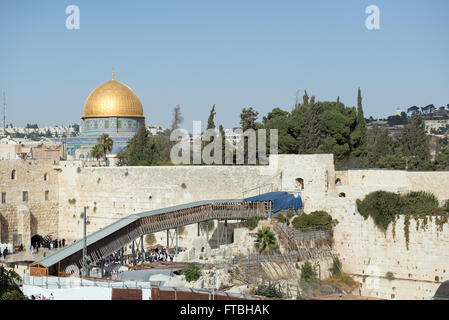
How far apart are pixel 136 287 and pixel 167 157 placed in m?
27.6

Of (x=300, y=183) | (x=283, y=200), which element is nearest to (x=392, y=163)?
(x=300, y=183)

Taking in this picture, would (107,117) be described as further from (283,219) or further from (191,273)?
(191,273)

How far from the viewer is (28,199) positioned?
31109 millimetres

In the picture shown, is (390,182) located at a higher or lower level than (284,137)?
Answer: lower

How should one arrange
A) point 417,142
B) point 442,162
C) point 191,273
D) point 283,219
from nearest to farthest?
point 191,273 → point 283,219 → point 442,162 → point 417,142

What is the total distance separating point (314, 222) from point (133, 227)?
6.72 metres

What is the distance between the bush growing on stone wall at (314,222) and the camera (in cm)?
2348

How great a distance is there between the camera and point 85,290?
610 inches

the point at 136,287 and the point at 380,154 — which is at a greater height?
the point at 380,154

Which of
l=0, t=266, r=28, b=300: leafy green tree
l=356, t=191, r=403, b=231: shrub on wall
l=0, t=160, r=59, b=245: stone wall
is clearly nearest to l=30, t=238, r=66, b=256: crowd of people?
l=0, t=160, r=59, b=245: stone wall

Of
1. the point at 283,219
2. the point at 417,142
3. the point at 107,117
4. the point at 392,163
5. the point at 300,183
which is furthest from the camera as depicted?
the point at 107,117

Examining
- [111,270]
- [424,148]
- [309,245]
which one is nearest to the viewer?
[111,270]
